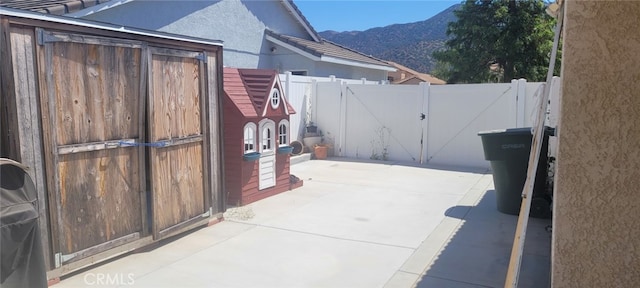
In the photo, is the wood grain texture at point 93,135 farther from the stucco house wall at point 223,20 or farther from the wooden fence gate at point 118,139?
the stucco house wall at point 223,20

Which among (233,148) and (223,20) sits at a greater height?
(223,20)

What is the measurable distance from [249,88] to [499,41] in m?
14.4

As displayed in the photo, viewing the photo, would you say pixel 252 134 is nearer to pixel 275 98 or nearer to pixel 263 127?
pixel 263 127

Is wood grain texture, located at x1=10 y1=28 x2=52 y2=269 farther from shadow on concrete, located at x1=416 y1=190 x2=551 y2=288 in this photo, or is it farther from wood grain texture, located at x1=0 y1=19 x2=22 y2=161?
shadow on concrete, located at x1=416 y1=190 x2=551 y2=288

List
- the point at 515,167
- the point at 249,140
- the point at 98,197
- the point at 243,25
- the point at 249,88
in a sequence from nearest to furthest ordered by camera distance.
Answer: the point at 98,197 < the point at 515,167 < the point at 249,88 < the point at 249,140 < the point at 243,25

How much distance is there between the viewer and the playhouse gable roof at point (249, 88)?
7505 millimetres

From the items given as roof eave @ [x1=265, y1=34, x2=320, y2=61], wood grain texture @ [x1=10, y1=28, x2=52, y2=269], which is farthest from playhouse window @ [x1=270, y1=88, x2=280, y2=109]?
roof eave @ [x1=265, y1=34, x2=320, y2=61]

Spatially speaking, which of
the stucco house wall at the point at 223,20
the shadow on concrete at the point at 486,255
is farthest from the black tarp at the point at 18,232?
the stucco house wall at the point at 223,20

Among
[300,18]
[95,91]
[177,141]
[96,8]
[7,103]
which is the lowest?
[177,141]

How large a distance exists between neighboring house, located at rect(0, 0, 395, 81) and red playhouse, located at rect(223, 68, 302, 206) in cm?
364

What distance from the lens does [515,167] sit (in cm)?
688

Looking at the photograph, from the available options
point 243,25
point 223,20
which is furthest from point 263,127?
point 243,25

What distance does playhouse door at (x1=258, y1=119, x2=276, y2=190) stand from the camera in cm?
802

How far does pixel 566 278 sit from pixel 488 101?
33.0ft
